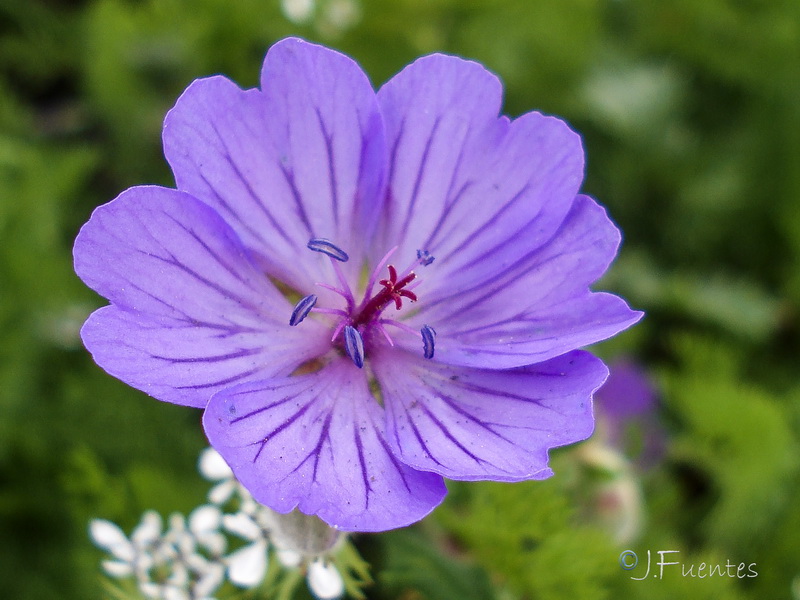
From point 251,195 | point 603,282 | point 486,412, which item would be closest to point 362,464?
point 486,412

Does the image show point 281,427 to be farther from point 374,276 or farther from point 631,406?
point 631,406

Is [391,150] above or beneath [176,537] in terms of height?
above

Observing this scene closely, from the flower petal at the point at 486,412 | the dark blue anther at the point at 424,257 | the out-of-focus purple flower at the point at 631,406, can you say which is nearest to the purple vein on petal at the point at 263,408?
the flower petal at the point at 486,412

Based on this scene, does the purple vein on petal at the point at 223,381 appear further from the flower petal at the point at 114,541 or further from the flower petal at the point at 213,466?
the flower petal at the point at 114,541

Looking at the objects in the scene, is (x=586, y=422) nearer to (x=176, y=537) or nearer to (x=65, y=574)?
(x=176, y=537)

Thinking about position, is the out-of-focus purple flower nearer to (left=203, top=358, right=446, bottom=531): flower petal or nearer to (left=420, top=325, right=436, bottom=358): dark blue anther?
(left=420, top=325, right=436, bottom=358): dark blue anther

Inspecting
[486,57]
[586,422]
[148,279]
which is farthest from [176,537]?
[486,57]
